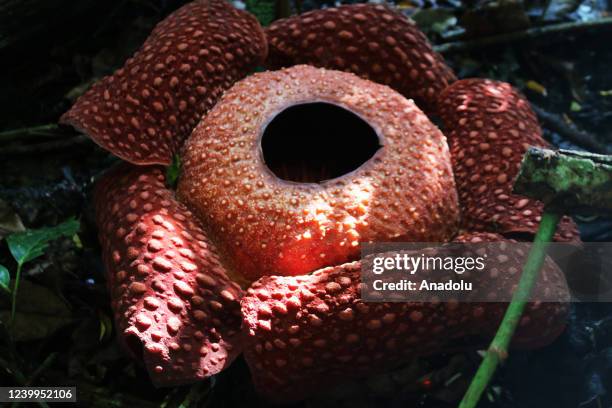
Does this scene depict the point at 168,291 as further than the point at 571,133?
No

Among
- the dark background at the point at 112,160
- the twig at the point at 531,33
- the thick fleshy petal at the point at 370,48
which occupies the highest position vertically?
the thick fleshy petal at the point at 370,48

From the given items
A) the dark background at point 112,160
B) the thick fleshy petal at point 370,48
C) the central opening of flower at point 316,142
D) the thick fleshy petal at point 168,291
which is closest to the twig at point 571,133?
the dark background at point 112,160

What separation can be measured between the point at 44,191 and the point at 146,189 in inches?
30.0

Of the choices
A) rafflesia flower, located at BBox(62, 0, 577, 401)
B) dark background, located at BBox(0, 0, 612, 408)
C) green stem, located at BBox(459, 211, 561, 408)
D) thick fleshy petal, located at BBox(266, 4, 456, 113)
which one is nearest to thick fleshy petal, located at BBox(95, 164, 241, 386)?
rafflesia flower, located at BBox(62, 0, 577, 401)

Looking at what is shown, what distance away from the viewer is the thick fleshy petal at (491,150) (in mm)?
2166

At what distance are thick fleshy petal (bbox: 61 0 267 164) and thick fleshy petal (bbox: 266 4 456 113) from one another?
14 centimetres

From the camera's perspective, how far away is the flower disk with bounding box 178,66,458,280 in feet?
6.50

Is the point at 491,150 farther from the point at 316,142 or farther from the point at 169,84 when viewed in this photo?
the point at 169,84

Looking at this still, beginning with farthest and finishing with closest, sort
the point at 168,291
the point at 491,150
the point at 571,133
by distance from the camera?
the point at 571,133, the point at 491,150, the point at 168,291

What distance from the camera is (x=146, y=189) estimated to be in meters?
2.18

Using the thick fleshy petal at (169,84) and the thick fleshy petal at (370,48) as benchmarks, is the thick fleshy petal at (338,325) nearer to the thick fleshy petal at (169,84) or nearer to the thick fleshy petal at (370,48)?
the thick fleshy petal at (169,84)

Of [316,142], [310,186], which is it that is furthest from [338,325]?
[316,142]

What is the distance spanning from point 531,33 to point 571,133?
0.61 meters

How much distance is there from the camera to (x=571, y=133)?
2.88m
